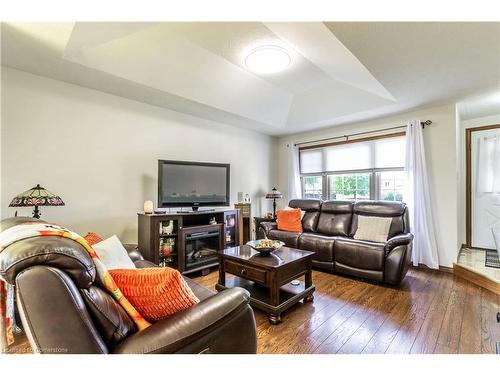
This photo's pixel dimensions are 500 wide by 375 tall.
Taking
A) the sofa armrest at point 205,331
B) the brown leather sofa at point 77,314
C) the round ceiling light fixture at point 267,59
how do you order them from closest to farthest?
1. the brown leather sofa at point 77,314
2. the sofa armrest at point 205,331
3. the round ceiling light fixture at point 267,59

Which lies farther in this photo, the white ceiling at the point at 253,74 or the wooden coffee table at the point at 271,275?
the wooden coffee table at the point at 271,275

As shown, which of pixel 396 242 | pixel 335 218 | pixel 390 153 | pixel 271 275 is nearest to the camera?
pixel 271 275

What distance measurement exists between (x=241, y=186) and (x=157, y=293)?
353 centimetres

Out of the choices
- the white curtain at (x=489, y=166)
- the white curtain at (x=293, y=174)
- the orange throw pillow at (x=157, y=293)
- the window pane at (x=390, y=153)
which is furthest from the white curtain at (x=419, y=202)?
the orange throw pillow at (x=157, y=293)

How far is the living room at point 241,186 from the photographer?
1009 millimetres

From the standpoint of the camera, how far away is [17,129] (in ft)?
7.52

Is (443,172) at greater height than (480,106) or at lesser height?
lesser

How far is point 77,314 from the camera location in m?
0.77

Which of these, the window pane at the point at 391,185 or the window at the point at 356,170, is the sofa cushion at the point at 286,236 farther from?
the window pane at the point at 391,185

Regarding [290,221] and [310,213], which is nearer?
[290,221]

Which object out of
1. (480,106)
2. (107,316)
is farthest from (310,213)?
(107,316)

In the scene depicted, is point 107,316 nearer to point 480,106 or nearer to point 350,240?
point 350,240

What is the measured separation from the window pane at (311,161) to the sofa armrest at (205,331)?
395cm

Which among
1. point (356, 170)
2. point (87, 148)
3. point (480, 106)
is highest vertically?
point (480, 106)
